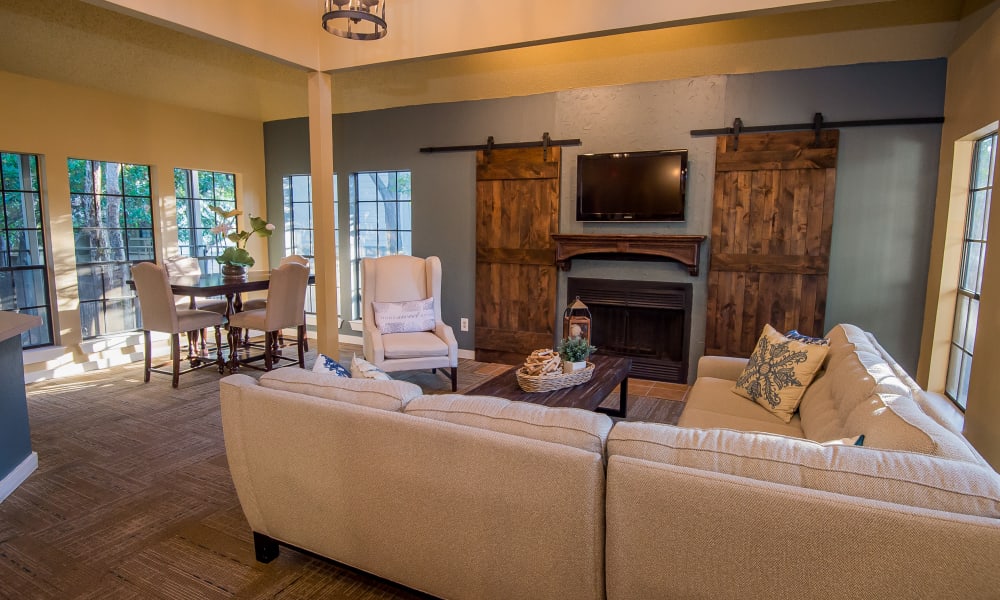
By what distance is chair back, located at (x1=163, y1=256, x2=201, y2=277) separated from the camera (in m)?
5.28

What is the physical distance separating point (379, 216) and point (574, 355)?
3.70m

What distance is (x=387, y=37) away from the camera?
4.09m

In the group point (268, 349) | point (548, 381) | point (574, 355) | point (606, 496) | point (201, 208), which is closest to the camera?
point (606, 496)

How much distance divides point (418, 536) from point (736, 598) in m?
0.88

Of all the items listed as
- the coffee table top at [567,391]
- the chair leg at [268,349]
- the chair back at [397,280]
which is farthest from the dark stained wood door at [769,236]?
the chair leg at [268,349]

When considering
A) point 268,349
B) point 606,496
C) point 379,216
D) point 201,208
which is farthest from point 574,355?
point 201,208

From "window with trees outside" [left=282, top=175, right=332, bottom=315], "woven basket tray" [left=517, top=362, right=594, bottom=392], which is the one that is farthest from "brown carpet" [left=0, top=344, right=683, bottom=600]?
"window with trees outside" [left=282, top=175, right=332, bottom=315]

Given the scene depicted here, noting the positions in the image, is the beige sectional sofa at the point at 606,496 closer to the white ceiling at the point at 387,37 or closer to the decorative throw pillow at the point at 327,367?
the decorative throw pillow at the point at 327,367

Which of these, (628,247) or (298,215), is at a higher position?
(298,215)

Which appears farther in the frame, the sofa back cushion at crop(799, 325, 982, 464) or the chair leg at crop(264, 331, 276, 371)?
the chair leg at crop(264, 331, 276, 371)

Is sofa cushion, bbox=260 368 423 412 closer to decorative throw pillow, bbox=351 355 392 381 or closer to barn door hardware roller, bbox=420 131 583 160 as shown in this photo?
decorative throw pillow, bbox=351 355 392 381

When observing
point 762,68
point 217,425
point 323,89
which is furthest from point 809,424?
point 323,89

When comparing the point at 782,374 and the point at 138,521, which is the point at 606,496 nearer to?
the point at 782,374

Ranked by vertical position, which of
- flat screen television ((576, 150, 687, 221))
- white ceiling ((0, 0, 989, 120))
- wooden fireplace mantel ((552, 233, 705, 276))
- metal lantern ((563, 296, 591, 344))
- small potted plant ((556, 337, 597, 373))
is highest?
white ceiling ((0, 0, 989, 120))
